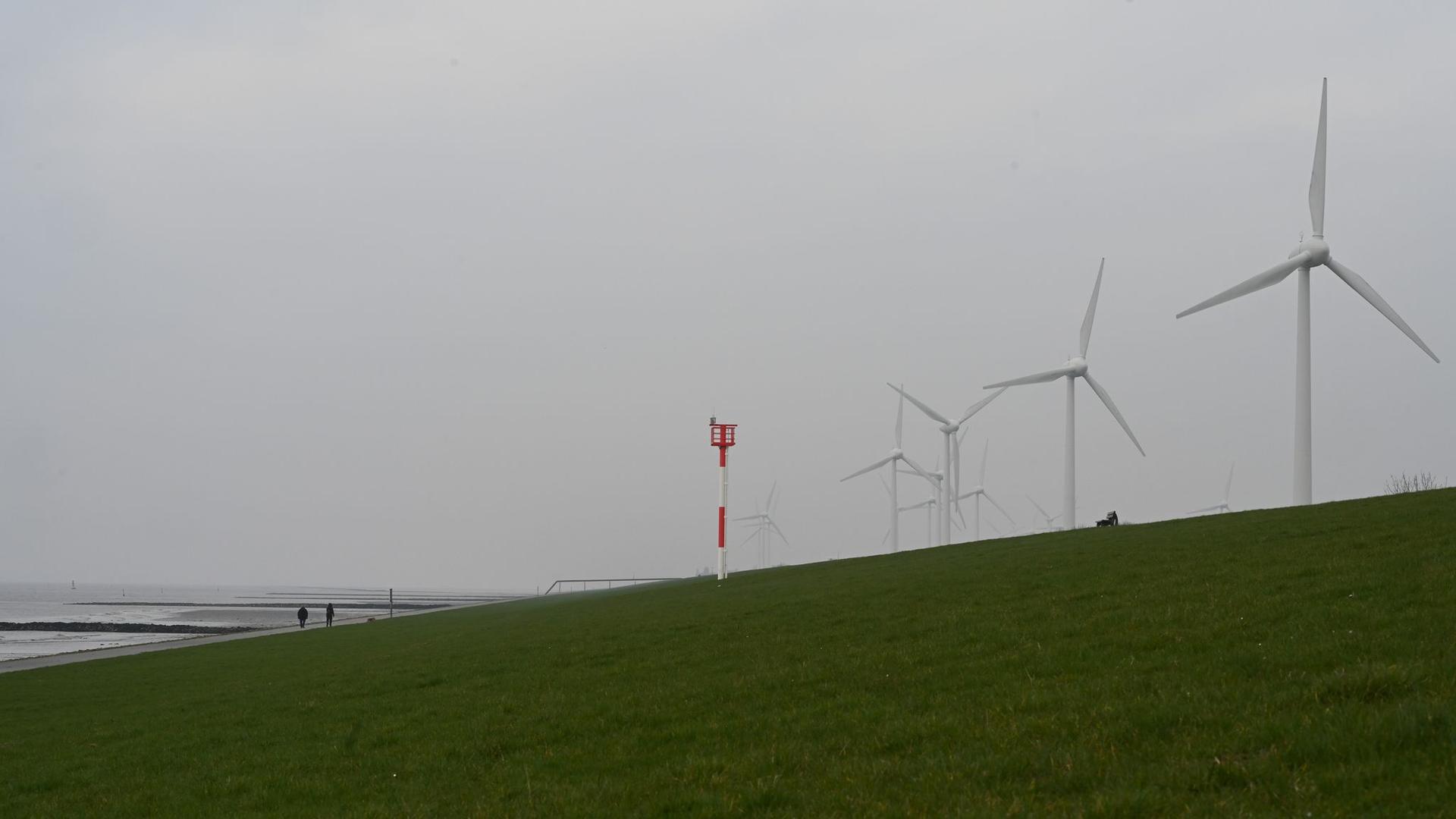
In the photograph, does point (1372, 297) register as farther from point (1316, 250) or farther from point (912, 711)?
point (912, 711)

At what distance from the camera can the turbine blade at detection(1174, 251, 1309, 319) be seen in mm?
A: 46438

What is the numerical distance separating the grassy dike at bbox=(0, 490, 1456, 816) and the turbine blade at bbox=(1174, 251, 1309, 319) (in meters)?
20.1

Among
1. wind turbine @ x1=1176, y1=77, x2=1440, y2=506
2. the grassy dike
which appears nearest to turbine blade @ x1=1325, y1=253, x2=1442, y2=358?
wind turbine @ x1=1176, y1=77, x2=1440, y2=506

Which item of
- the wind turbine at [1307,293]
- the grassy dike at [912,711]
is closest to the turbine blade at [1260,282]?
the wind turbine at [1307,293]

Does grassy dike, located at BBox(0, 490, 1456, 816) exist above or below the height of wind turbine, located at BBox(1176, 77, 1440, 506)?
below

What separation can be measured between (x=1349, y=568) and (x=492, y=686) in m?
15.1

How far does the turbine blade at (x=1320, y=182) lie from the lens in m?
46.8

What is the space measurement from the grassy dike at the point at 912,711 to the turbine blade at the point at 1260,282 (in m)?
20.1

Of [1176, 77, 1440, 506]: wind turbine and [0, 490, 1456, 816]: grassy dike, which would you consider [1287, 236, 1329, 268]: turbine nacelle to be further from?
[0, 490, 1456, 816]: grassy dike

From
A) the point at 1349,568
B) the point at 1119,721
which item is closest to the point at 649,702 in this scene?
the point at 1119,721

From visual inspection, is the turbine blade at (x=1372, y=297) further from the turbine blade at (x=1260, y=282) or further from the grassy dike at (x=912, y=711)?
the grassy dike at (x=912, y=711)

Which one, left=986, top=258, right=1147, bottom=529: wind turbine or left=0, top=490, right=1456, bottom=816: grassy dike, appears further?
left=986, top=258, right=1147, bottom=529: wind turbine

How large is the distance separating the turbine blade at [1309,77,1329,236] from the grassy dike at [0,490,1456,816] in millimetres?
23103

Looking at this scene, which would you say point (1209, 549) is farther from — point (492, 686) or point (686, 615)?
point (492, 686)
